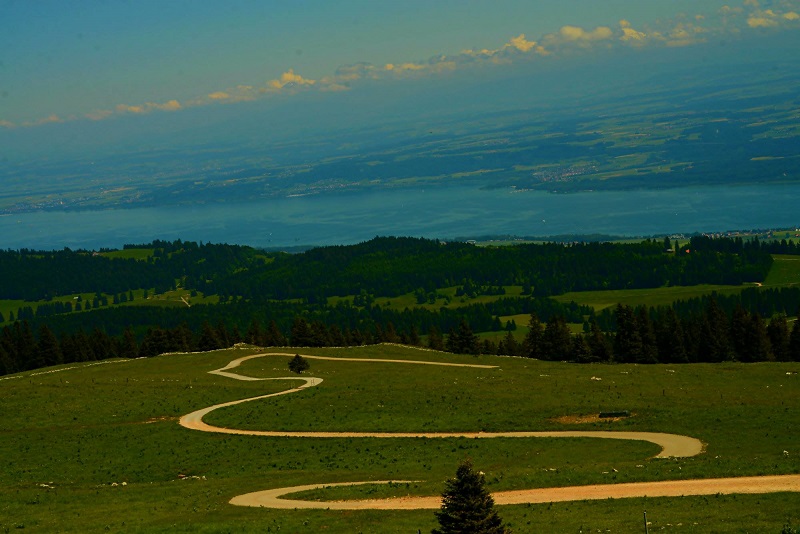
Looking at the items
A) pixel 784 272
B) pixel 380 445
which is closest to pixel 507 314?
pixel 784 272

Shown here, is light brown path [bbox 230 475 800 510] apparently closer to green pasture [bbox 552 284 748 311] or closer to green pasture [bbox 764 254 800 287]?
green pasture [bbox 552 284 748 311]

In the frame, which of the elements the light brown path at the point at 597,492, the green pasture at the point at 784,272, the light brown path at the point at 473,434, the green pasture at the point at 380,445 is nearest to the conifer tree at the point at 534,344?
the green pasture at the point at 380,445

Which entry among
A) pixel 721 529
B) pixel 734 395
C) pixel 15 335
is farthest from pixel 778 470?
pixel 15 335

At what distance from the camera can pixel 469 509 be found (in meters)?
21.2

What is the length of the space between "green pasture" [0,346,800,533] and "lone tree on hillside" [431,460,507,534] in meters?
7.34

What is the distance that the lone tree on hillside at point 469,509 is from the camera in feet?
69.1

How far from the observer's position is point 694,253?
17888cm

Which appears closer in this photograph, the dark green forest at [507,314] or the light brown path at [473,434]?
the light brown path at [473,434]

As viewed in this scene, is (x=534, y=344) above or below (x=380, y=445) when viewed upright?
below

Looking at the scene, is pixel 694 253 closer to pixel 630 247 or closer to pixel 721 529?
pixel 630 247

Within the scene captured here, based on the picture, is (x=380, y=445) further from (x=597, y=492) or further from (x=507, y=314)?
(x=507, y=314)

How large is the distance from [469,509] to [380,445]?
81.3 ft

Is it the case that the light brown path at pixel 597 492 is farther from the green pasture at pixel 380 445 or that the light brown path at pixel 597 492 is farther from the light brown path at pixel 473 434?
the light brown path at pixel 473 434

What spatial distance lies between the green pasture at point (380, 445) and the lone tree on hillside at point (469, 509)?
7.34 meters
